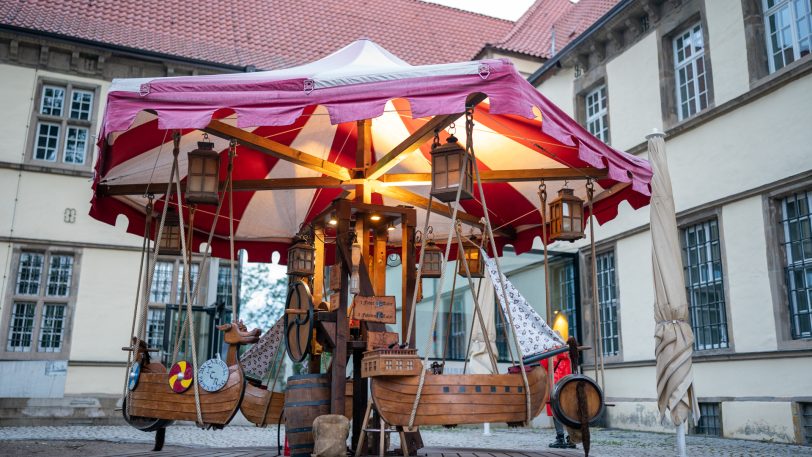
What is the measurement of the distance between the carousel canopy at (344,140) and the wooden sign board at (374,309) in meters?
1.14

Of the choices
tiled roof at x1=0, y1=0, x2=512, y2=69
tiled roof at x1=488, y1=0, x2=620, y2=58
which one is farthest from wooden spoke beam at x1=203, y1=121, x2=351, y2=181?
tiled roof at x1=488, y1=0, x2=620, y2=58

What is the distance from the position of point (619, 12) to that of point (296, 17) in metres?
10.6

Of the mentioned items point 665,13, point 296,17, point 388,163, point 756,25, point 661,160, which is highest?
point 296,17

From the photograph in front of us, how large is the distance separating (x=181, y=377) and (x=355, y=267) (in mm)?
1529

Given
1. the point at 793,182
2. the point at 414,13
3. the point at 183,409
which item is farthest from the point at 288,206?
the point at 414,13

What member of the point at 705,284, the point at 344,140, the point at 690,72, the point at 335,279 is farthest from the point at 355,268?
the point at 690,72

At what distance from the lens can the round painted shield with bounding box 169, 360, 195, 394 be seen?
5148 mm

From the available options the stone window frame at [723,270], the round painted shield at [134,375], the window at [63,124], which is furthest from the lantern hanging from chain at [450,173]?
the window at [63,124]

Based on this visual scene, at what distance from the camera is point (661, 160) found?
7.22 m

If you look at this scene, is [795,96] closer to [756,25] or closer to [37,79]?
[756,25]

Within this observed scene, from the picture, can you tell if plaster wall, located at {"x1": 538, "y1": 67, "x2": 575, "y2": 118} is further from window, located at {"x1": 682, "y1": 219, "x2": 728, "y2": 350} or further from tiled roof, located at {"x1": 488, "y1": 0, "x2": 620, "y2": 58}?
window, located at {"x1": 682, "y1": 219, "x2": 728, "y2": 350}

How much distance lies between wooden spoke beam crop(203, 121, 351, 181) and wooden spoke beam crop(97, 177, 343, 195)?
4.6 inches

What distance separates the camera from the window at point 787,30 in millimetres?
10453

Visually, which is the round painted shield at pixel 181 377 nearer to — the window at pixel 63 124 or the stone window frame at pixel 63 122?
the stone window frame at pixel 63 122
